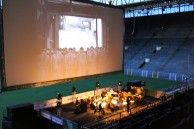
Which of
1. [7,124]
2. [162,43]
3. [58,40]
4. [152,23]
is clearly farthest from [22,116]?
[152,23]

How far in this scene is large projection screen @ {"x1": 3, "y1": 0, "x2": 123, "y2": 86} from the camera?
541 centimetres

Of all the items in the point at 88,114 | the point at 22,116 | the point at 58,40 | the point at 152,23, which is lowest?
the point at 88,114

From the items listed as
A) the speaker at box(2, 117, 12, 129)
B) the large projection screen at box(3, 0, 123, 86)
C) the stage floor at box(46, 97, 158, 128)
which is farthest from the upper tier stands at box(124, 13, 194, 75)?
the speaker at box(2, 117, 12, 129)

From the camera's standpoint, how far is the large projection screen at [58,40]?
17.7ft

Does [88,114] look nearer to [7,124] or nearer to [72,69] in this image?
[72,69]

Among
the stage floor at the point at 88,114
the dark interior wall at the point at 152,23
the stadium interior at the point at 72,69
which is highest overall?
the dark interior wall at the point at 152,23

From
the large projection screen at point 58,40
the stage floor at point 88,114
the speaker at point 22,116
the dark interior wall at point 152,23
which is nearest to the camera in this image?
the large projection screen at point 58,40

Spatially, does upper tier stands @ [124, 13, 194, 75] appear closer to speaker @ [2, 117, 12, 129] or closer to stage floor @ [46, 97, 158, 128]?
stage floor @ [46, 97, 158, 128]

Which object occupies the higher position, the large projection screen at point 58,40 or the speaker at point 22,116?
the large projection screen at point 58,40

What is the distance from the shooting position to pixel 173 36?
24.8 m

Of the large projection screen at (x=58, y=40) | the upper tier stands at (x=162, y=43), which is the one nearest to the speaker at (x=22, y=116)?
the large projection screen at (x=58, y=40)

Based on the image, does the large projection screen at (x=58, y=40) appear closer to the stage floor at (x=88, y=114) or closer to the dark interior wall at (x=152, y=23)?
the stage floor at (x=88, y=114)

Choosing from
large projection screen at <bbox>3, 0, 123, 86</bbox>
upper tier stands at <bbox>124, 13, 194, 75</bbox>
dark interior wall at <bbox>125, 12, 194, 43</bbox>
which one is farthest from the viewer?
dark interior wall at <bbox>125, 12, 194, 43</bbox>

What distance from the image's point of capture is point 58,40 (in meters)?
6.52
